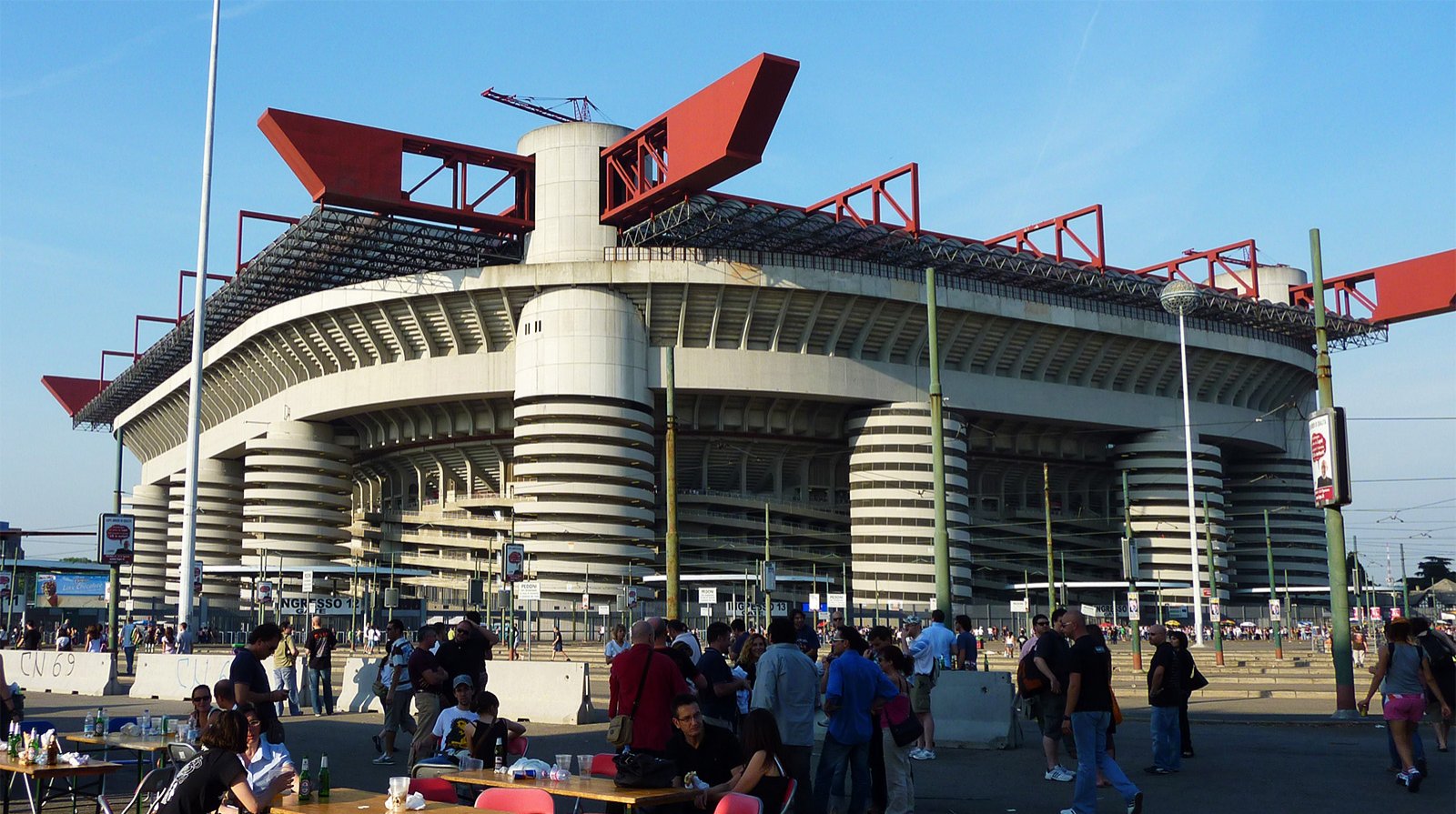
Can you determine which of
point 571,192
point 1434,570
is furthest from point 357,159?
point 1434,570

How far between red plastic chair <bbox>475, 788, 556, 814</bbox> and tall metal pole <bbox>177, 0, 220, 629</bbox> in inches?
885

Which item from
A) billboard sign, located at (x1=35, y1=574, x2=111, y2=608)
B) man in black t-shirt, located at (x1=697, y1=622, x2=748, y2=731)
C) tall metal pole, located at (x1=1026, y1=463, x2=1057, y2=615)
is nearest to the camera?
man in black t-shirt, located at (x1=697, y1=622, x2=748, y2=731)

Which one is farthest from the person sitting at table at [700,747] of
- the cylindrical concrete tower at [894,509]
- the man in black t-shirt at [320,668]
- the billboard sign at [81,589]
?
the billboard sign at [81,589]

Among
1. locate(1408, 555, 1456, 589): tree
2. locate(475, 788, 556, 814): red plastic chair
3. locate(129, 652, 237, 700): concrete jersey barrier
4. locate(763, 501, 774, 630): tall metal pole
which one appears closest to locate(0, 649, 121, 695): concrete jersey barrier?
locate(129, 652, 237, 700): concrete jersey barrier

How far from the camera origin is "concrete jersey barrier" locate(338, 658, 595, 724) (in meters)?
22.0

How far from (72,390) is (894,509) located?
67687mm

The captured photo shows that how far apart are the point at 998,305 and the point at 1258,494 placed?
2692 centimetres

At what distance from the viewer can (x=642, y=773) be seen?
9.04 m

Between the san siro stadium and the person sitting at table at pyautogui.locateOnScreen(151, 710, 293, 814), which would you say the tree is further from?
the person sitting at table at pyautogui.locateOnScreen(151, 710, 293, 814)

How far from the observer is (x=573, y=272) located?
184ft

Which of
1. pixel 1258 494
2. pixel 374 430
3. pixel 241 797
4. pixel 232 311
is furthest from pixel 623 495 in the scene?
pixel 241 797

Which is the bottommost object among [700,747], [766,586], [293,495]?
[700,747]

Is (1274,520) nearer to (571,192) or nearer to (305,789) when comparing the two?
(571,192)

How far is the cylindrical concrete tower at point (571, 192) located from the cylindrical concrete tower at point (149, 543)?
Result: 43.0m
